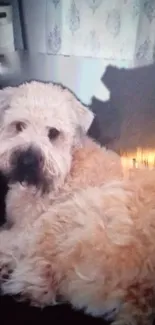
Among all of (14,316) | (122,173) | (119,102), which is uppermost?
(119,102)

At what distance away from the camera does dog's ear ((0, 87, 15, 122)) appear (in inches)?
39.5

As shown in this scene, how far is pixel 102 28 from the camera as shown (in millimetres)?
994

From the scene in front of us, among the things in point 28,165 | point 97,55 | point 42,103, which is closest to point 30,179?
point 28,165

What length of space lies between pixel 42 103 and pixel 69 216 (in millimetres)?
242

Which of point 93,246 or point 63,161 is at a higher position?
point 63,161

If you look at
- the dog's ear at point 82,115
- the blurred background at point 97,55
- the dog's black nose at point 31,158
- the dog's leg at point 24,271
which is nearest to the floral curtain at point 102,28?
the blurred background at point 97,55

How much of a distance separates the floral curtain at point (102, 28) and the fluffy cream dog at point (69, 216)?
0.10 metres

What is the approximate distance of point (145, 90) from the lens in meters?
1.05

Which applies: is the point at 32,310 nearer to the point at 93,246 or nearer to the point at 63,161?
the point at 93,246

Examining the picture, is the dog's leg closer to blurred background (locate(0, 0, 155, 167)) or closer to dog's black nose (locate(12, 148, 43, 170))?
dog's black nose (locate(12, 148, 43, 170))

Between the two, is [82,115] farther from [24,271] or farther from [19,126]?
[24,271]

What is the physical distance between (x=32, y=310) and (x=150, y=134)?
442 millimetres

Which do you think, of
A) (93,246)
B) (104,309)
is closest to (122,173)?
(93,246)

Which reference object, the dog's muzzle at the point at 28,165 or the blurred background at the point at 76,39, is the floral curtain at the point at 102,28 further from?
the dog's muzzle at the point at 28,165
